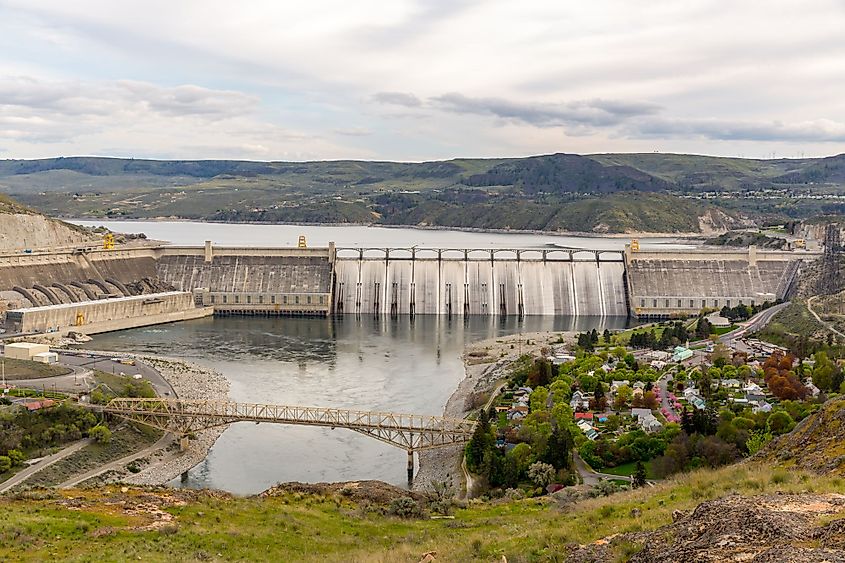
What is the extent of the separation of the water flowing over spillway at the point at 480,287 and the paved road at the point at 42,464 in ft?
135

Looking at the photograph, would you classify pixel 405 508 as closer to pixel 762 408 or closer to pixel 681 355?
pixel 762 408

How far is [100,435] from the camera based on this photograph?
112ft

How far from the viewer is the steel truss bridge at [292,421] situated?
34.2 metres

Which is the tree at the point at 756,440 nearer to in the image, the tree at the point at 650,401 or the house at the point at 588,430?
the house at the point at 588,430

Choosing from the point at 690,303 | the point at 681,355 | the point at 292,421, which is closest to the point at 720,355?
the point at 681,355

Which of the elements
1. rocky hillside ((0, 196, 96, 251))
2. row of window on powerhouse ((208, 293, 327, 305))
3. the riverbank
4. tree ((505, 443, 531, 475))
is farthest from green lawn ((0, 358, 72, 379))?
rocky hillside ((0, 196, 96, 251))

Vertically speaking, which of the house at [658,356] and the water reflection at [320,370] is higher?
the house at [658,356]

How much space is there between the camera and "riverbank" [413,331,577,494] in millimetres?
33094

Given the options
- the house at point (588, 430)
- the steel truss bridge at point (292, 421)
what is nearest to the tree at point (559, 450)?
the house at point (588, 430)

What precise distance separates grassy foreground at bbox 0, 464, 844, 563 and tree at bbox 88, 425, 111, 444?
30.1ft

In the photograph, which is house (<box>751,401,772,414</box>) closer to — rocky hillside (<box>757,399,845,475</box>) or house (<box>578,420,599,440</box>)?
house (<box>578,420,599,440</box>)

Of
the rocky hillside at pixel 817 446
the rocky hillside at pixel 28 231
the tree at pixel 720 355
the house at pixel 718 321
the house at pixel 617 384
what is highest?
the rocky hillside at pixel 28 231

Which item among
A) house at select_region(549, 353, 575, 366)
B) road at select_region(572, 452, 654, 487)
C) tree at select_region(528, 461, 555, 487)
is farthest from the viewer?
house at select_region(549, 353, 575, 366)

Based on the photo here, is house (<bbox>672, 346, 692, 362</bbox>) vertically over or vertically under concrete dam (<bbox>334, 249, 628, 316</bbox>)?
under
